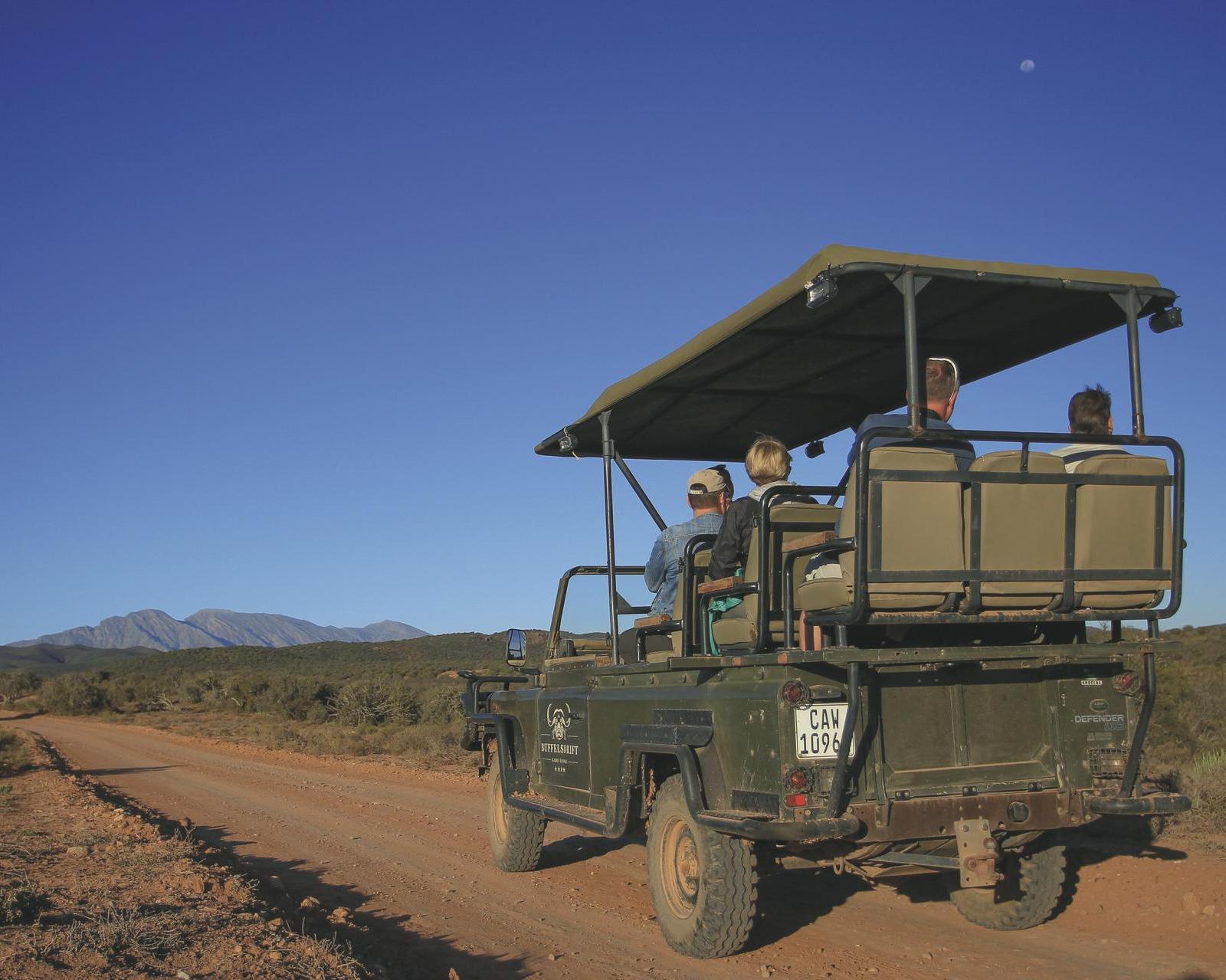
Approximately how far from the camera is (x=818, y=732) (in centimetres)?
475

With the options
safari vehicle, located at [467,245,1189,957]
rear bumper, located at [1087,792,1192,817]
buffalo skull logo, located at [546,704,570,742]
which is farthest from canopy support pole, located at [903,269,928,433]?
buffalo skull logo, located at [546,704,570,742]

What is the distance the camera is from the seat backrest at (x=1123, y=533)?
4.88 meters

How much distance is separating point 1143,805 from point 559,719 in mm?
3484

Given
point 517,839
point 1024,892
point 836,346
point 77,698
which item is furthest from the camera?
point 77,698

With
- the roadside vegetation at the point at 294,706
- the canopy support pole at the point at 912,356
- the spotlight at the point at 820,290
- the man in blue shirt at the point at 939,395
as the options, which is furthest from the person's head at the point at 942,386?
the roadside vegetation at the point at 294,706

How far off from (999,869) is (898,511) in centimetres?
238

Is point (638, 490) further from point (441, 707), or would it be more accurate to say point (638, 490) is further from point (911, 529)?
point (441, 707)

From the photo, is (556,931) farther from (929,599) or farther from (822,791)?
(929,599)

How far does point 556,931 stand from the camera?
240 inches

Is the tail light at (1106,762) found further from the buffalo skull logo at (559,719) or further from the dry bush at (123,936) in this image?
the dry bush at (123,936)

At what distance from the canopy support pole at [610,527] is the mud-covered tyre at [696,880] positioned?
4.12ft

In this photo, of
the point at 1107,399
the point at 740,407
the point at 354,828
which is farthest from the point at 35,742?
the point at 1107,399

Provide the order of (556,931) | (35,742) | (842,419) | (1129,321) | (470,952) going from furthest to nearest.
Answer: (35,742)
(842,419)
(556,931)
(470,952)
(1129,321)

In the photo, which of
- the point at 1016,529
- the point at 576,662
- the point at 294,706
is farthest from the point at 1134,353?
the point at 294,706
